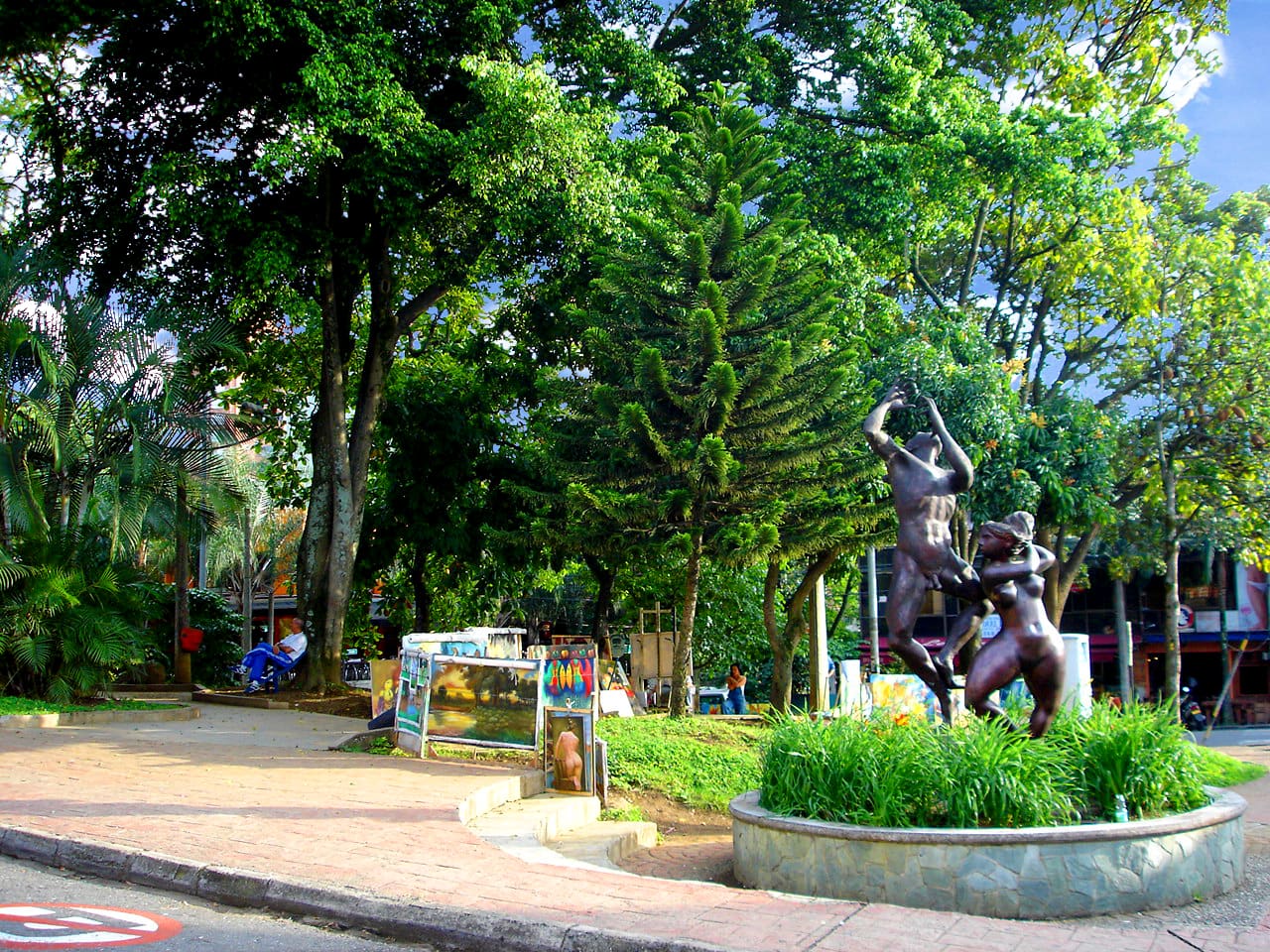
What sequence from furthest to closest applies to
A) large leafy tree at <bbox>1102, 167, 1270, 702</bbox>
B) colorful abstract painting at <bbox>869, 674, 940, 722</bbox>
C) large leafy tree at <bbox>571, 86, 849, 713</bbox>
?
large leafy tree at <bbox>1102, 167, 1270, 702</bbox>
large leafy tree at <bbox>571, 86, 849, 713</bbox>
colorful abstract painting at <bbox>869, 674, 940, 722</bbox>

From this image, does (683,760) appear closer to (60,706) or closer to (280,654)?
(60,706)

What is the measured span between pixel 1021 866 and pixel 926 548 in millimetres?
3505

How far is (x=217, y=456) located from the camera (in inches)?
631

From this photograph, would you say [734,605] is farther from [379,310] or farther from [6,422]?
[6,422]

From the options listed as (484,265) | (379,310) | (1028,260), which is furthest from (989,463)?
(379,310)

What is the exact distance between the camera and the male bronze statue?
8.98 m

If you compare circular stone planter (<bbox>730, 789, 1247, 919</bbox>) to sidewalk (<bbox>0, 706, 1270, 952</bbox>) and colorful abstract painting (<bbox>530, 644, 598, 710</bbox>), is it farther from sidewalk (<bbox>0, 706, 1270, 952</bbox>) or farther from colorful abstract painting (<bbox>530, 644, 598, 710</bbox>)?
colorful abstract painting (<bbox>530, 644, 598, 710</bbox>)

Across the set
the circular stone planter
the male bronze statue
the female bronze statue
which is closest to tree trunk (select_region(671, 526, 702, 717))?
the male bronze statue

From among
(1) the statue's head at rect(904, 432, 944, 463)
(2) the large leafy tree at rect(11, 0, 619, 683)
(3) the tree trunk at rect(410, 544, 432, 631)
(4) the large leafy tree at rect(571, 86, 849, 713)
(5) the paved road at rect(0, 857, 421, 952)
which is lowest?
(5) the paved road at rect(0, 857, 421, 952)

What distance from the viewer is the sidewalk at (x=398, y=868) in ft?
15.6

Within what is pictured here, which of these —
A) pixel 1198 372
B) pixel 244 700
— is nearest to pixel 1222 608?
pixel 1198 372

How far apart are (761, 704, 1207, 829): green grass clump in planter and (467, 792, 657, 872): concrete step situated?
1.18 metres

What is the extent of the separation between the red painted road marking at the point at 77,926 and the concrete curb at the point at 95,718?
24.8 feet

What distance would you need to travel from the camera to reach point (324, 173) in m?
15.8
